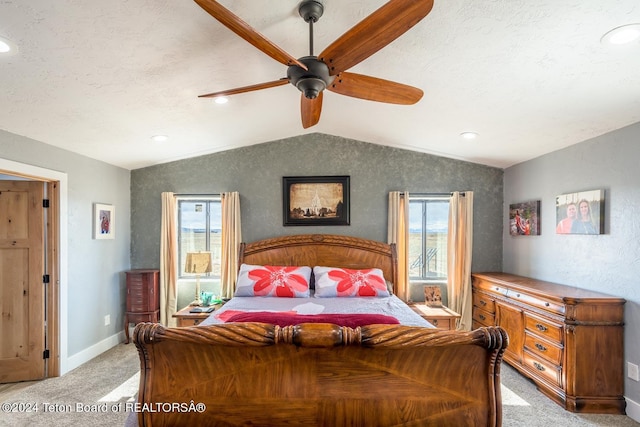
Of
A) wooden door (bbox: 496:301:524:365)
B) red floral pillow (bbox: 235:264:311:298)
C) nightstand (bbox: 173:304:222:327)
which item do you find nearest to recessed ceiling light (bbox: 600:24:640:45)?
wooden door (bbox: 496:301:524:365)

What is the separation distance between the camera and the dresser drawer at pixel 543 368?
288 centimetres

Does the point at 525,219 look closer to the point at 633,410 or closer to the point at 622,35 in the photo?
the point at 633,410

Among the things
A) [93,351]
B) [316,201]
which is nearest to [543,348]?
[316,201]

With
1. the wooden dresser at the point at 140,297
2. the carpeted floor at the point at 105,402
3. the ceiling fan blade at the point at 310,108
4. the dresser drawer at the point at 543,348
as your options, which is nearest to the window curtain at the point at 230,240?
the wooden dresser at the point at 140,297

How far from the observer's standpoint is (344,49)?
1574 millimetres

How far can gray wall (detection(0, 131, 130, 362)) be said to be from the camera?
337 cm

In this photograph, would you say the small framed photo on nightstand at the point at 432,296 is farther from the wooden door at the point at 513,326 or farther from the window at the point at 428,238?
the wooden door at the point at 513,326

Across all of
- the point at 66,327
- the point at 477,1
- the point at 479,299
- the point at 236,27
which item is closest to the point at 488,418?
the point at 477,1

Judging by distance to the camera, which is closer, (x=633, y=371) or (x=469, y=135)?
(x=633, y=371)

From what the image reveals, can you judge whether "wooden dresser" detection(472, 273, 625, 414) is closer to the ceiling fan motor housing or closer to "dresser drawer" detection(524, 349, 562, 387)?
"dresser drawer" detection(524, 349, 562, 387)

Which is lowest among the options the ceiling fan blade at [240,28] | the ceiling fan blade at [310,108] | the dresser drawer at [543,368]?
the dresser drawer at [543,368]

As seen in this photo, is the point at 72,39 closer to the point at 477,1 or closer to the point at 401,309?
the point at 477,1

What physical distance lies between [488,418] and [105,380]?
3428 mm

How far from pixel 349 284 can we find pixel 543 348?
1.93 metres
